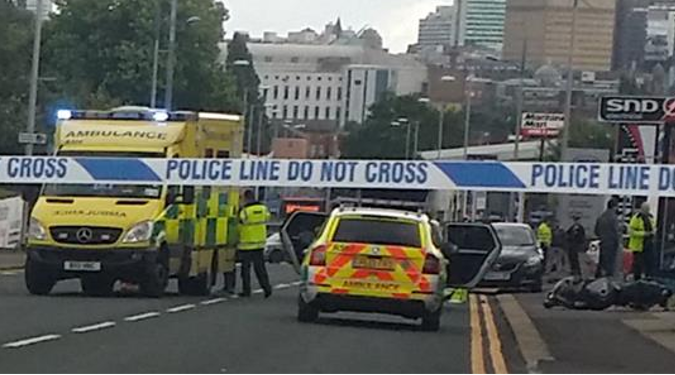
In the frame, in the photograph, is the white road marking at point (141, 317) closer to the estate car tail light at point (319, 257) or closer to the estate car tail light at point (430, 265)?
the estate car tail light at point (319, 257)

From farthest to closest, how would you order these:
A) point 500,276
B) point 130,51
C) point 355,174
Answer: point 130,51 < point 500,276 < point 355,174

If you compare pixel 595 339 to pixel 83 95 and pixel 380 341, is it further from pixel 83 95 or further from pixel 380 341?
pixel 83 95

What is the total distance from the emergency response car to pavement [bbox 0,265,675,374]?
13.2 inches

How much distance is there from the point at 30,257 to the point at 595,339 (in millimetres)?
9005

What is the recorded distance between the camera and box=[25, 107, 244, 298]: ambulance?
93.4 feet

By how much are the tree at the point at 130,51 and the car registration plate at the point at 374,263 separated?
62162mm

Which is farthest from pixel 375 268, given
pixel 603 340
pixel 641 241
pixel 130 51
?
pixel 130 51

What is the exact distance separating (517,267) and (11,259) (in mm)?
12050

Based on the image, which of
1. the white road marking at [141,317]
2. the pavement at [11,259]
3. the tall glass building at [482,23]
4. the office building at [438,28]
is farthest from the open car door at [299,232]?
the office building at [438,28]

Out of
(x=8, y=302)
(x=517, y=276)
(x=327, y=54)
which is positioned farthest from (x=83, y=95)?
(x=327, y=54)

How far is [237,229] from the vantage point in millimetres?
31859

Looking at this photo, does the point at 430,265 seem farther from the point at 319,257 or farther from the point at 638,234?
the point at 638,234

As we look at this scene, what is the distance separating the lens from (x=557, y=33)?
12356 centimetres

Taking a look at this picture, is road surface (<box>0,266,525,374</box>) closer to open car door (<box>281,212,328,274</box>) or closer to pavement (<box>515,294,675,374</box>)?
pavement (<box>515,294,675,374</box>)
